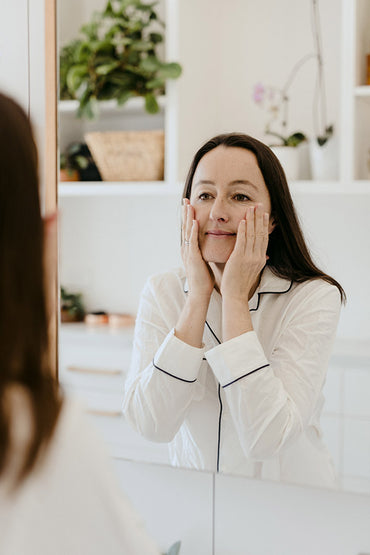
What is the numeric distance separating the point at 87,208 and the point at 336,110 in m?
0.43

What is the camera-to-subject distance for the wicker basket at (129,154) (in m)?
1.05

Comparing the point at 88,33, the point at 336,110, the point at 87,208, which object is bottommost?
the point at 87,208

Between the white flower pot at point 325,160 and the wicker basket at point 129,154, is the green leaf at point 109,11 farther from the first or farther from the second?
the white flower pot at point 325,160

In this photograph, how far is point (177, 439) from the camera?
1.04m

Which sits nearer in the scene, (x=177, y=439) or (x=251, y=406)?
(x=251, y=406)

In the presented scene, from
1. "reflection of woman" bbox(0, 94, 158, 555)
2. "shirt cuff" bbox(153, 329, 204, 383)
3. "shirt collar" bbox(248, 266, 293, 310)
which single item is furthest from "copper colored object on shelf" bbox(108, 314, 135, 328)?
"reflection of woman" bbox(0, 94, 158, 555)

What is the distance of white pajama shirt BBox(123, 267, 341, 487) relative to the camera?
3.07ft

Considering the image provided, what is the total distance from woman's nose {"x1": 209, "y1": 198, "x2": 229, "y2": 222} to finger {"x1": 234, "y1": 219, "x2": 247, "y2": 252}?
0.02 meters

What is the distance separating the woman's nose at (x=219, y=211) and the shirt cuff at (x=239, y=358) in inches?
7.2

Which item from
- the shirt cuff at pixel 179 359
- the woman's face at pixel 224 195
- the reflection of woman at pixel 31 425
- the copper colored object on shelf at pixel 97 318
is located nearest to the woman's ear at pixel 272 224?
the woman's face at pixel 224 195

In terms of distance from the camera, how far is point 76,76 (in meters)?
1.09

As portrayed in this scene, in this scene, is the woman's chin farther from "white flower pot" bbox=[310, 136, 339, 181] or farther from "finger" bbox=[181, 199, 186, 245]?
"white flower pot" bbox=[310, 136, 339, 181]

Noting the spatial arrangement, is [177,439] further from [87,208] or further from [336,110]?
[336,110]

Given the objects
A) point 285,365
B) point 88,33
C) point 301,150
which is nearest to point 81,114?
point 88,33
